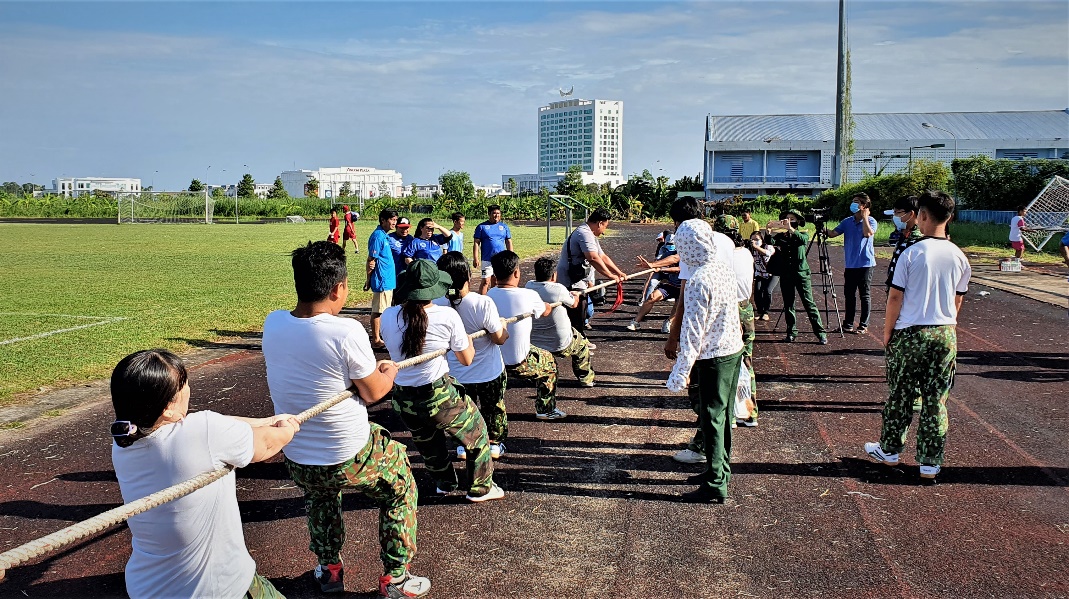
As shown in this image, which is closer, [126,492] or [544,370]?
[126,492]

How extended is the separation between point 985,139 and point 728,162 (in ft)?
76.5

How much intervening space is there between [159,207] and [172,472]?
234 feet

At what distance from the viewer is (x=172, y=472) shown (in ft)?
9.09

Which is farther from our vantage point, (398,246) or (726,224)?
(398,246)

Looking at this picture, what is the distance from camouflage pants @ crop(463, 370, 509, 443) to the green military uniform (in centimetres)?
631

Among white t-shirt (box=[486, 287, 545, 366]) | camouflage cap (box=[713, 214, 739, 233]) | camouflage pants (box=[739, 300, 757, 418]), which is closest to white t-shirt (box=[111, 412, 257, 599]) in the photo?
white t-shirt (box=[486, 287, 545, 366])

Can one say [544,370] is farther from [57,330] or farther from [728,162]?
[728,162]

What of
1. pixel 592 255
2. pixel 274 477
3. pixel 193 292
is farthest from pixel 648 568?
pixel 193 292

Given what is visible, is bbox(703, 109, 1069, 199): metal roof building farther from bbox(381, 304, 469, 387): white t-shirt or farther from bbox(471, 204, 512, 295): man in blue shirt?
bbox(381, 304, 469, 387): white t-shirt

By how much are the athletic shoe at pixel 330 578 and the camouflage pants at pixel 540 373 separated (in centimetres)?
292

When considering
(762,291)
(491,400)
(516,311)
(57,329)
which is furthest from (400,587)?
(57,329)

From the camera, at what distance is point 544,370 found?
7.16 m

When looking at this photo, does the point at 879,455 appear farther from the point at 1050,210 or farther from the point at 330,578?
the point at 1050,210

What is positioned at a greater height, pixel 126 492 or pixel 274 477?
pixel 126 492
